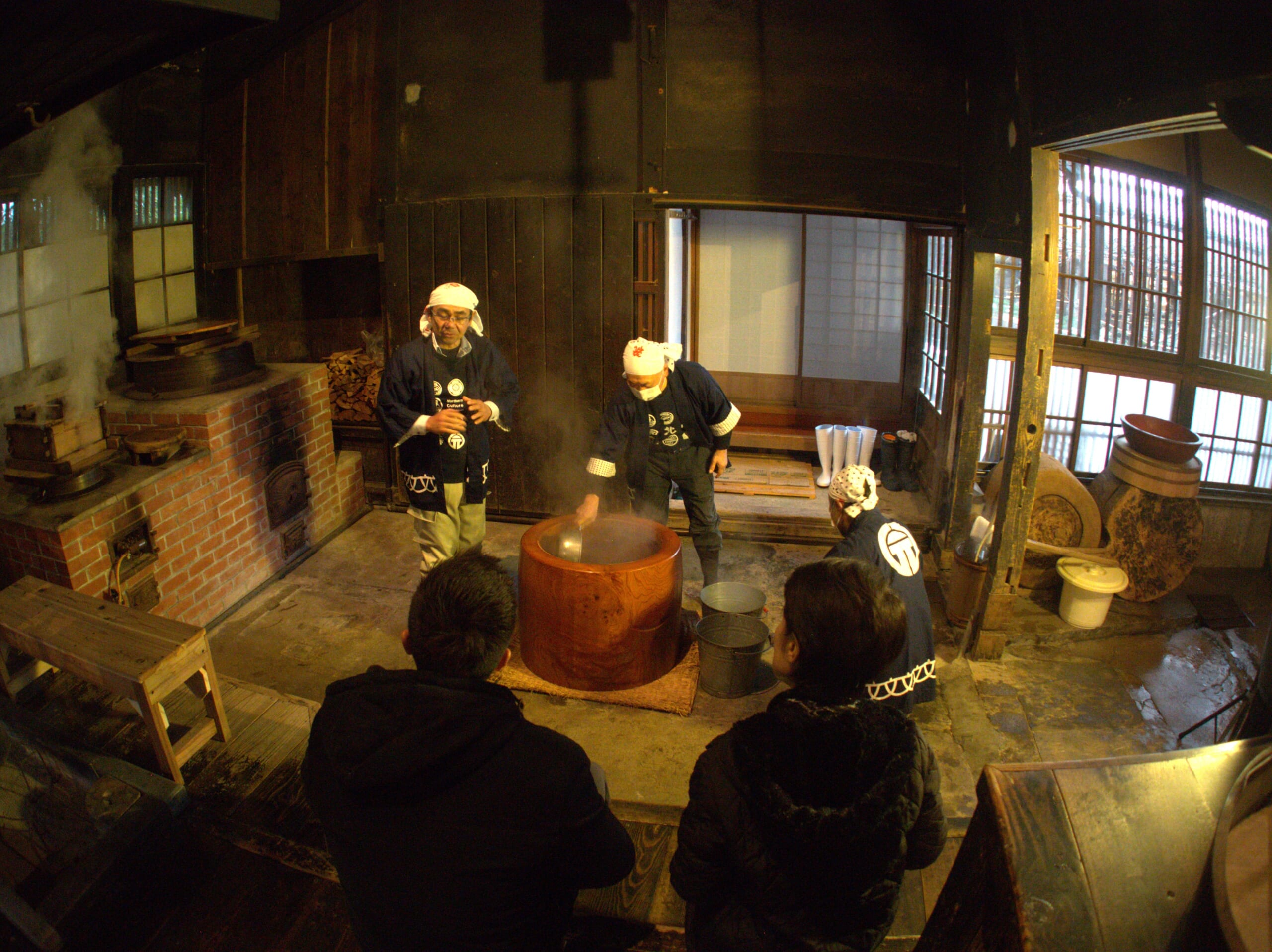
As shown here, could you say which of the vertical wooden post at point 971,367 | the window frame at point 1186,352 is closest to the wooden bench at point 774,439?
the window frame at point 1186,352

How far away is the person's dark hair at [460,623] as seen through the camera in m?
2.06

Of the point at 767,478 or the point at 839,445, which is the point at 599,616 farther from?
the point at 839,445

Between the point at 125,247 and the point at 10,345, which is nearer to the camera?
the point at 10,345

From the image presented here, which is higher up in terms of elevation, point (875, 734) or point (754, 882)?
point (875, 734)

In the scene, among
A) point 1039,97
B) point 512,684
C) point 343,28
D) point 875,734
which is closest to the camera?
point 875,734

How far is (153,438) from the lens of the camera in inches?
205

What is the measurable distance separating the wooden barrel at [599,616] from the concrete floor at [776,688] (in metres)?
0.20

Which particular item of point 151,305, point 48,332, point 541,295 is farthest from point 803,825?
point 151,305

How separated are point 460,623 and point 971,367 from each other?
5.04m

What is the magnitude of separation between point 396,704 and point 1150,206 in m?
7.60

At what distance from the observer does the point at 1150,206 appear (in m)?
6.94

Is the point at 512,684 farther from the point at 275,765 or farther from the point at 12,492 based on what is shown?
the point at 12,492

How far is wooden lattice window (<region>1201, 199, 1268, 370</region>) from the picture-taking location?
704 centimetres

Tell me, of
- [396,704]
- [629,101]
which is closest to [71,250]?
[629,101]
